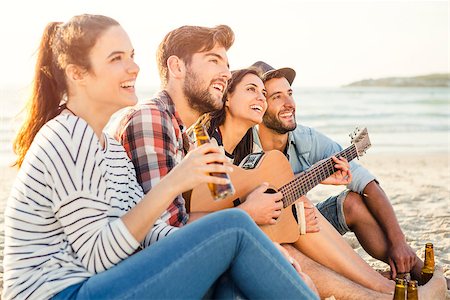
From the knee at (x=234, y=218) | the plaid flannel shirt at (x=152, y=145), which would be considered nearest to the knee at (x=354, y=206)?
the plaid flannel shirt at (x=152, y=145)

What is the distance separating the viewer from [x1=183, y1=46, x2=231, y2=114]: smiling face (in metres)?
3.87

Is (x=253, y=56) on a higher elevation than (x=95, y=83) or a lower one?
lower

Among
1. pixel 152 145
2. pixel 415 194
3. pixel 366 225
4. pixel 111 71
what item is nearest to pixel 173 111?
pixel 152 145


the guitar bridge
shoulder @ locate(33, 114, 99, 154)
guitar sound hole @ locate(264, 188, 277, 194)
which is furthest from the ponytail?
guitar sound hole @ locate(264, 188, 277, 194)

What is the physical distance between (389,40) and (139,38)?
41.3 feet

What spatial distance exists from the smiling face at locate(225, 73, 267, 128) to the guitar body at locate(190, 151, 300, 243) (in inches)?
17.3

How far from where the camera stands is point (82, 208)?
2.34m

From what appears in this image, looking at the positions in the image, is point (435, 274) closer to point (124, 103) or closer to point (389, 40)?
point (124, 103)

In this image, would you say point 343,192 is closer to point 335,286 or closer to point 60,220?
point 335,286

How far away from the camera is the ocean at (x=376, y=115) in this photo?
48.6 ft

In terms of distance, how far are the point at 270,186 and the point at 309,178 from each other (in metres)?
0.34

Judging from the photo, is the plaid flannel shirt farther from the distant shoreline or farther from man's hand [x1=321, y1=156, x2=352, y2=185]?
the distant shoreline

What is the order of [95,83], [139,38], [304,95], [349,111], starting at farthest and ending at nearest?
[304,95]
[349,111]
[139,38]
[95,83]

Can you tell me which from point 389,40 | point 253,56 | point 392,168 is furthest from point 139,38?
point 389,40
